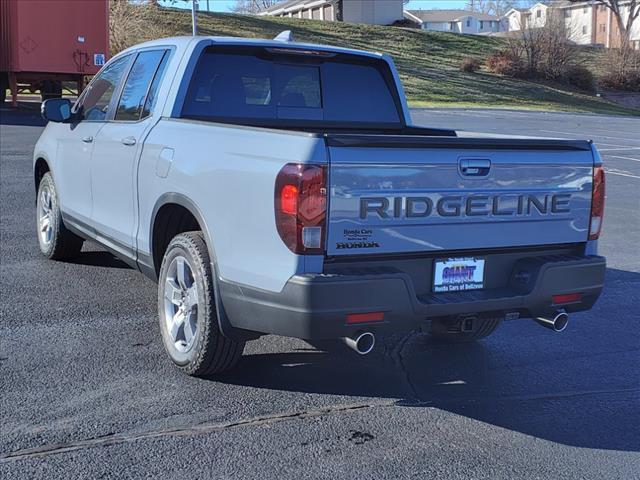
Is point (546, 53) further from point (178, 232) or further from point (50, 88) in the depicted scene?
point (178, 232)

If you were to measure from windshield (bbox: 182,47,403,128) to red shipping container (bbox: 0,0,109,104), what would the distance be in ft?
60.8

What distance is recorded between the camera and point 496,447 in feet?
13.7

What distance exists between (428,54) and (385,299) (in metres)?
51.9

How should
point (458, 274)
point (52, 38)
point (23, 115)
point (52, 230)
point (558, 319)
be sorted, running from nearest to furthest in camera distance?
point (458, 274), point (558, 319), point (52, 230), point (52, 38), point (23, 115)

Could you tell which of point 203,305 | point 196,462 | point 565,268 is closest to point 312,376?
point 203,305

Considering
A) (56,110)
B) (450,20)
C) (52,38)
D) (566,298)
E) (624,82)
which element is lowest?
(566,298)

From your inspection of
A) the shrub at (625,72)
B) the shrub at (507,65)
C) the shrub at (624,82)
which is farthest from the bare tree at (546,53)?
the shrub at (625,72)

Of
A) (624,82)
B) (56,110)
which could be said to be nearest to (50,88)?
(56,110)

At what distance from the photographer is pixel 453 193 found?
4305 mm

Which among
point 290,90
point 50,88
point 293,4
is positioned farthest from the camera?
point 293,4

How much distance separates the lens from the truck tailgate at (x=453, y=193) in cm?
403

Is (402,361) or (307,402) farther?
(402,361)

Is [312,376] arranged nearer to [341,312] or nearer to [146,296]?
[341,312]

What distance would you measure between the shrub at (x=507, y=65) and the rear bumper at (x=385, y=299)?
46080mm
